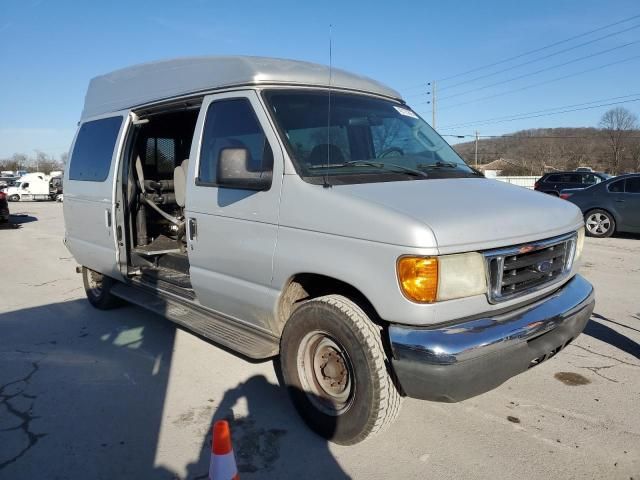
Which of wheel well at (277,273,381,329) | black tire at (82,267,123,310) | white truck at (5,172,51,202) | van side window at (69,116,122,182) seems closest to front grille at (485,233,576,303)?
wheel well at (277,273,381,329)

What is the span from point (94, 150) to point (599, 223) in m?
11.5

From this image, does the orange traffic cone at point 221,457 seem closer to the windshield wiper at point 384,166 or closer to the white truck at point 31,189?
the windshield wiper at point 384,166

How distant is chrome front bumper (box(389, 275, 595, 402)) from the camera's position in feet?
8.32

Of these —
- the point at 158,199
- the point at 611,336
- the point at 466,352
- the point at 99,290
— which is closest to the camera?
the point at 466,352

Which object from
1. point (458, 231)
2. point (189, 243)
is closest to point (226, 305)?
point (189, 243)

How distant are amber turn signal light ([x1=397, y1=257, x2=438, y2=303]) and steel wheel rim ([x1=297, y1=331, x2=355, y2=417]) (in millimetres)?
620

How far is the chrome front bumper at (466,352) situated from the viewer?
2537 millimetres

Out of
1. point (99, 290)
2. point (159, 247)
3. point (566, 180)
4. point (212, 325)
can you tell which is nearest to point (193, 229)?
point (212, 325)

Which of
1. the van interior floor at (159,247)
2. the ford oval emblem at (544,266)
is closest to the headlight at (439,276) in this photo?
the ford oval emblem at (544,266)

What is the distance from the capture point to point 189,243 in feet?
13.2

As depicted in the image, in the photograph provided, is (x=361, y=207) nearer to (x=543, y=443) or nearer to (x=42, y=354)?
(x=543, y=443)

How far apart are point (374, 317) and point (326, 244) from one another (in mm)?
543

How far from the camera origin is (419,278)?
2590mm

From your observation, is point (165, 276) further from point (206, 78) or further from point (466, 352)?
point (466, 352)
